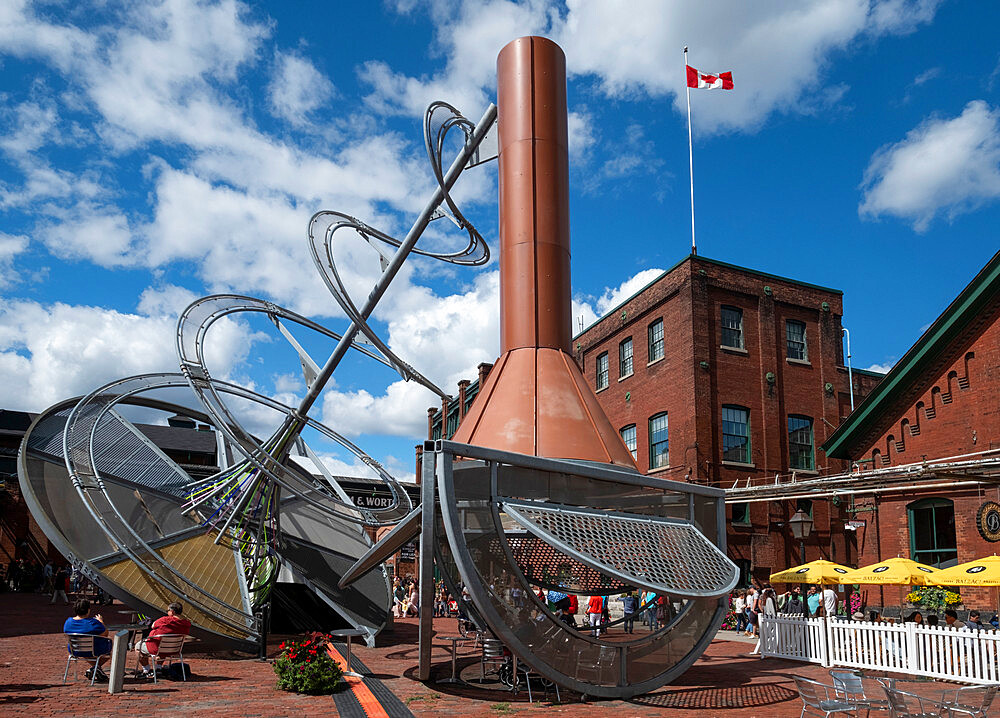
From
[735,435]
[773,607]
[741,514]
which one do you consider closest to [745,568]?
[741,514]

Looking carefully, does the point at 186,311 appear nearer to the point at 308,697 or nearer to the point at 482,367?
the point at 308,697

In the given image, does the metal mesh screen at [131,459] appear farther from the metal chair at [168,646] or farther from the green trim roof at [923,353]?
the green trim roof at [923,353]

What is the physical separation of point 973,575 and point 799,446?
16.7 metres

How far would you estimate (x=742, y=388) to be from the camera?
31.5 metres

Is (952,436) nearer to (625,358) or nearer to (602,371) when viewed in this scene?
(625,358)

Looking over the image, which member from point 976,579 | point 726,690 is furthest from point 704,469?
point 726,690

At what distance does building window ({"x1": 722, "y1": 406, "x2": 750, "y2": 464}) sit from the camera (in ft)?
101

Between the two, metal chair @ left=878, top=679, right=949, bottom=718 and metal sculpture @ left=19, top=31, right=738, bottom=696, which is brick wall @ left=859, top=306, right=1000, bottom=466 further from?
metal chair @ left=878, top=679, right=949, bottom=718

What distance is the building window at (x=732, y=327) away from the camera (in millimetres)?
31719

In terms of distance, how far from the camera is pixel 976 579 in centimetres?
1567

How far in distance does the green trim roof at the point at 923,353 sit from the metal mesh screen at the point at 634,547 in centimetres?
1357

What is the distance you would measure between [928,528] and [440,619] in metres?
16.5

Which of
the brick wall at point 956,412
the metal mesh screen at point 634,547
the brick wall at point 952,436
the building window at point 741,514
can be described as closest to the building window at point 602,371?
the building window at point 741,514

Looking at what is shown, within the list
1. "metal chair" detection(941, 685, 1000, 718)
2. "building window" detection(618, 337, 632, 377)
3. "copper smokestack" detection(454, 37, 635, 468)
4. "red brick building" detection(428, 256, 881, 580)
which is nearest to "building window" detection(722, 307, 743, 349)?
"red brick building" detection(428, 256, 881, 580)
